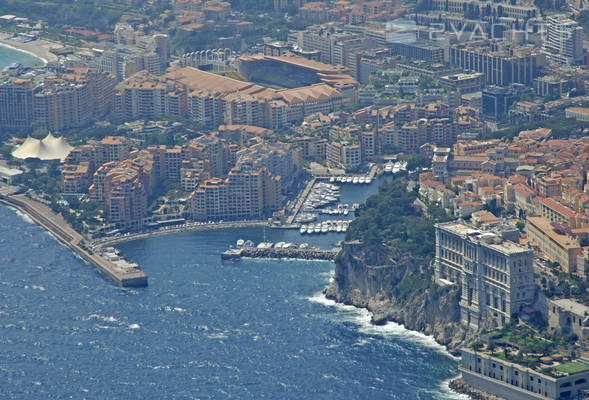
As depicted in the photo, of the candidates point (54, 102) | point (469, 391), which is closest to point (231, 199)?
point (54, 102)

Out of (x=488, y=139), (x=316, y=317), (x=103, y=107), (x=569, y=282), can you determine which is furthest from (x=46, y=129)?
(x=569, y=282)

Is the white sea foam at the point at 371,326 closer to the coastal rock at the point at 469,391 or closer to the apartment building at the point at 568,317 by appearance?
the coastal rock at the point at 469,391

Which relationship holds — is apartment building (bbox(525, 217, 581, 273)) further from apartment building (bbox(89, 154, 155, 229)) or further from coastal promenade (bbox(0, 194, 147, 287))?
apartment building (bbox(89, 154, 155, 229))

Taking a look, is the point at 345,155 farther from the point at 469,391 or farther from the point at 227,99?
the point at 469,391

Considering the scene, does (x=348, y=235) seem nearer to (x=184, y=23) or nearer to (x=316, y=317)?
(x=316, y=317)

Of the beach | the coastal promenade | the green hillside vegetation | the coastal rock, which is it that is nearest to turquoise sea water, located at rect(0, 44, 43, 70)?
the beach
